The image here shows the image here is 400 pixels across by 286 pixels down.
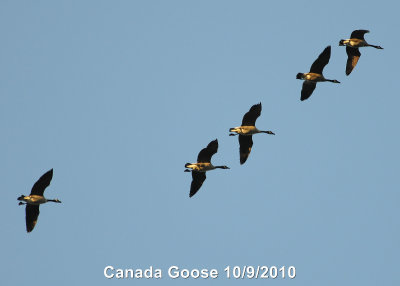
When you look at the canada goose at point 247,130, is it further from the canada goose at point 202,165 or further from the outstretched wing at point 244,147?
the canada goose at point 202,165

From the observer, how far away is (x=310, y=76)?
61.7 m

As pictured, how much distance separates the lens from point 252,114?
61562 millimetres

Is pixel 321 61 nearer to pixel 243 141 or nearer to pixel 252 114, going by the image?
pixel 252 114

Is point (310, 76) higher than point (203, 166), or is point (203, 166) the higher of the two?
point (310, 76)

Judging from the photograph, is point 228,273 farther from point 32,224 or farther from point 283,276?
point 32,224

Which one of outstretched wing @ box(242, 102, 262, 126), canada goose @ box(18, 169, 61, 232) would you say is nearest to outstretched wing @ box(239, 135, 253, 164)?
outstretched wing @ box(242, 102, 262, 126)

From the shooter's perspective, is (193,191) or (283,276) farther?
(283,276)

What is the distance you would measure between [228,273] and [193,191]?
19.2 feet

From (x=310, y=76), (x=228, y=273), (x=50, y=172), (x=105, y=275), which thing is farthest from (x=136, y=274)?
(x=310, y=76)

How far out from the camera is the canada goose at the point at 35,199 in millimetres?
60750

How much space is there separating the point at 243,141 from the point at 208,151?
7.90 ft

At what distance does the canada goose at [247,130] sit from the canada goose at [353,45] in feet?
19.9

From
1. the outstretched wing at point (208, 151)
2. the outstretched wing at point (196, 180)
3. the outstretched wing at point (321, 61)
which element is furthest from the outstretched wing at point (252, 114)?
the outstretched wing at point (321, 61)

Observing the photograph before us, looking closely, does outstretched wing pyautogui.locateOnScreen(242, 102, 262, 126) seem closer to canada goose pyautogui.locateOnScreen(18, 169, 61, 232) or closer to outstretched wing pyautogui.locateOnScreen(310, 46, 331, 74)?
outstretched wing pyautogui.locateOnScreen(310, 46, 331, 74)
